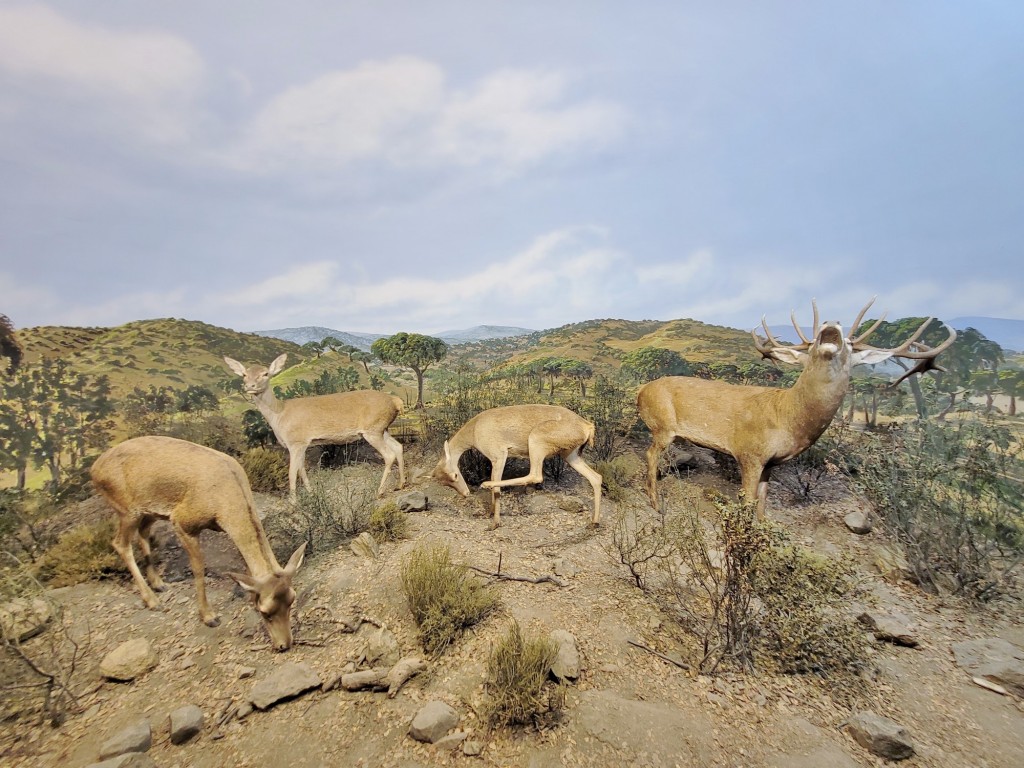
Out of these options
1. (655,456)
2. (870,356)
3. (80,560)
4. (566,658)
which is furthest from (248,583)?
(870,356)

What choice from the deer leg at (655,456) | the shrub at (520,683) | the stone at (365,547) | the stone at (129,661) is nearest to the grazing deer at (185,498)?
the stone at (129,661)

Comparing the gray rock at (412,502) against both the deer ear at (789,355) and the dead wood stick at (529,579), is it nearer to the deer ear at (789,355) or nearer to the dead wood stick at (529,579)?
the dead wood stick at (529,579)

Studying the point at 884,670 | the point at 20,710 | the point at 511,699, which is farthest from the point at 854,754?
the point at 20,710

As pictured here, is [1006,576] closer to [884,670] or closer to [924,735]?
[884,670]

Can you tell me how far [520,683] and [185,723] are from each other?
2.56m

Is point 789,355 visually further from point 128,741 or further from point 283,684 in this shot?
point 128,741

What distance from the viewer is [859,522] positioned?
6.50 metres

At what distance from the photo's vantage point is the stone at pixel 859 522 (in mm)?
6445

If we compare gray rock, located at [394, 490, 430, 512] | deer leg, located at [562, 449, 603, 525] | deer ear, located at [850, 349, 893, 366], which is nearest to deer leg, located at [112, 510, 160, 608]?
gray rock, located at [394, 490, 430, 512]

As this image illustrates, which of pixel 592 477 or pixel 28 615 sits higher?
pixel 592 477

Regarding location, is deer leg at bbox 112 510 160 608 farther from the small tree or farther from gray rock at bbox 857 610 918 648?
the small tree

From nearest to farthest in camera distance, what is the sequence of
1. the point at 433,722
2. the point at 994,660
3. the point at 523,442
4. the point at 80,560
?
1. the point at 433,722
2. the point at 994,660
3. the point at 80,560
4. the point at 523,442

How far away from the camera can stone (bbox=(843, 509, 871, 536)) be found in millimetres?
6445

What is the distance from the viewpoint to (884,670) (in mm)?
3717
